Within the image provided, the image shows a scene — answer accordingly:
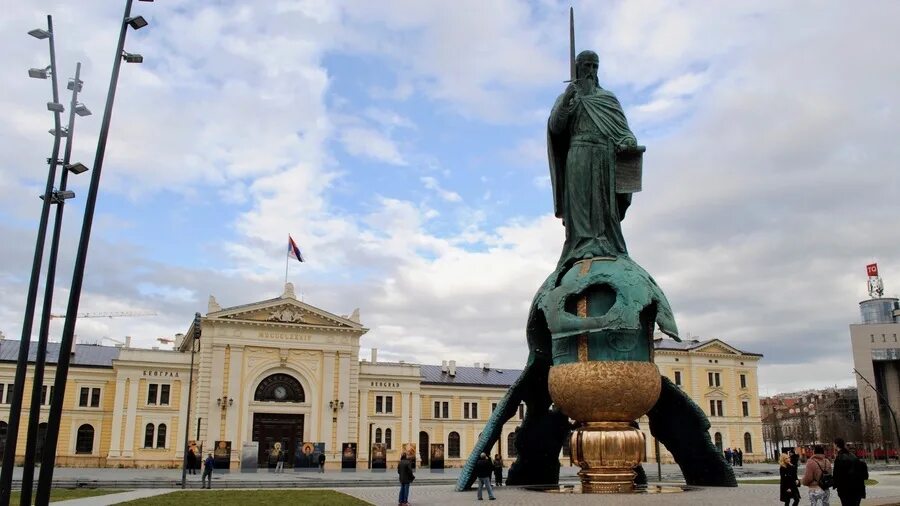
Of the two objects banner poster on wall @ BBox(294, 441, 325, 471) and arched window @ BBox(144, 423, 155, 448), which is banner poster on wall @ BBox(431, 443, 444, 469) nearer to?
banner poster on wall @ BBox(294, 441, 325, 471)

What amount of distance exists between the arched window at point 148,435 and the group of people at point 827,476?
46531 mm

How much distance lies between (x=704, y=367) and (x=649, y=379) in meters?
52.6

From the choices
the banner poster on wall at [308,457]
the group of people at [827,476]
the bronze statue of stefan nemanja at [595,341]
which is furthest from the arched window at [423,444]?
the group of people at [827,476]

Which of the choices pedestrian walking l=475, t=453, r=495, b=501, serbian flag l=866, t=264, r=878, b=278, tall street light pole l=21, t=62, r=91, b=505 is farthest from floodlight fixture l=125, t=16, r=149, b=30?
serbian flag l=866, t=264, r=878, b=278

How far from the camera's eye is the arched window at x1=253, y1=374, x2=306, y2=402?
52188mm

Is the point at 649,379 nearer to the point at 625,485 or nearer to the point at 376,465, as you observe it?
the point at 625,485

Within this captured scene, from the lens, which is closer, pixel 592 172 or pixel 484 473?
pixel 484 473

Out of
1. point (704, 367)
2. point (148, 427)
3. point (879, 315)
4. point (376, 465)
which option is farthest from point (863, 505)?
point (879, 315)

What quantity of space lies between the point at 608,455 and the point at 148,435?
43.3 metres

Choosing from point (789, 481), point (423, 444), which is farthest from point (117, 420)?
point (789, 481)

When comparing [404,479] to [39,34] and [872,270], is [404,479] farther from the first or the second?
[872,270]

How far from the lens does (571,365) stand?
57.2ft

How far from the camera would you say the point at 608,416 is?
17109 millimetres

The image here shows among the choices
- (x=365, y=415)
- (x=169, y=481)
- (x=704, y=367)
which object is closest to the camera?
(x=169, y=481)
